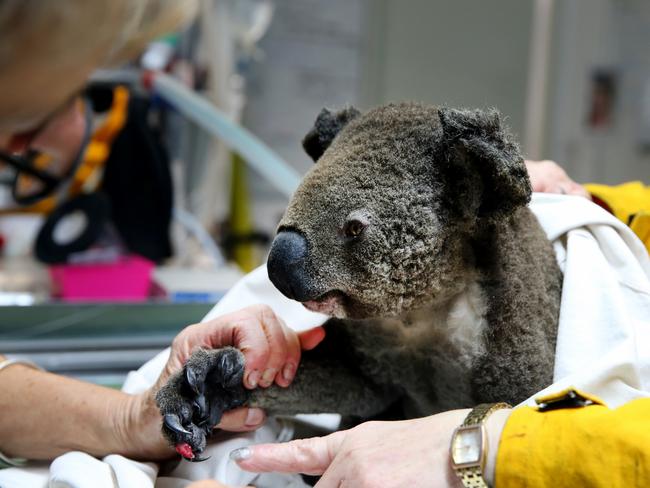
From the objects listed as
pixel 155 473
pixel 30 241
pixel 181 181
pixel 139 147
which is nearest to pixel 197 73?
pixel 181 181

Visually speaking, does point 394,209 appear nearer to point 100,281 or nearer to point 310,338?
point 310,338

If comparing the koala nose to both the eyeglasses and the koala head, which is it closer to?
the koala head

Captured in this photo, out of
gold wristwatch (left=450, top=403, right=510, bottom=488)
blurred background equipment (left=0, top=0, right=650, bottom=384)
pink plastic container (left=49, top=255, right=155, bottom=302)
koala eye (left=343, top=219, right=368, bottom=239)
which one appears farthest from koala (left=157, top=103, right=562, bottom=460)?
pink plastic container (left=49, top=255, right=155, bottom=302)

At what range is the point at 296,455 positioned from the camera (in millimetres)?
650

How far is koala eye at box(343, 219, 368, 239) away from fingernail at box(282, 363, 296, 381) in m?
0.20

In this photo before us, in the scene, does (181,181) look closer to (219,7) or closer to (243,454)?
(219,7)

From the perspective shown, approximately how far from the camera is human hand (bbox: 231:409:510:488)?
0.58 meters

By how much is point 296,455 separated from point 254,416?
13cm

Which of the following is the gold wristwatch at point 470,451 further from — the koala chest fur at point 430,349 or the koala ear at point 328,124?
the koala ear at point 328,124

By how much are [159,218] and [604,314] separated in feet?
5.73

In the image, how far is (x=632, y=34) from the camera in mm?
2756

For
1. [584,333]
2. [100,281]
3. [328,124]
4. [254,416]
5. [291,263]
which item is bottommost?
[100,281]

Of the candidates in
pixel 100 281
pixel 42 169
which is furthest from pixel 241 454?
pixel 42 169

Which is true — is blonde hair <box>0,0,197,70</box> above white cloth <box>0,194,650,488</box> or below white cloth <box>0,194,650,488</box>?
above
